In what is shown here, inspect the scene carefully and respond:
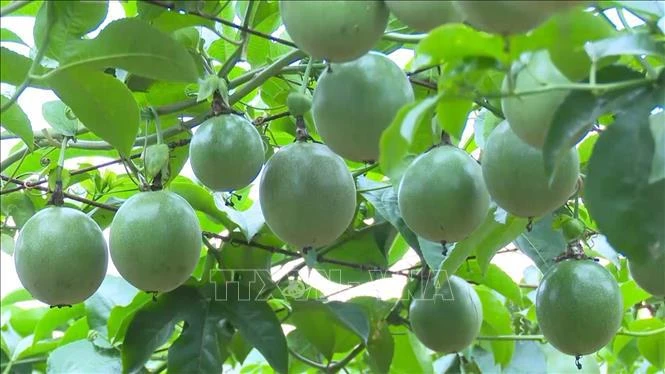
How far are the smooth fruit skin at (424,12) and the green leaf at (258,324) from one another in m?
0.67

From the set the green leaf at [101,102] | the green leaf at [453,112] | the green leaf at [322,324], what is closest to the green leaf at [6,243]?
the green leaf at [322,324]

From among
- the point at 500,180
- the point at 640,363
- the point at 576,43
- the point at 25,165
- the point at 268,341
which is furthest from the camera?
the point at 640,363

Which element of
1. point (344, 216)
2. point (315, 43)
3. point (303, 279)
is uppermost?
point (315, 43)

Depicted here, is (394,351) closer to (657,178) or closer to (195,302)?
(195,302)

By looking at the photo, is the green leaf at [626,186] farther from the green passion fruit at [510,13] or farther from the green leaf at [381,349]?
the green leaf at [381,349]

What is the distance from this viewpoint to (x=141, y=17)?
1.08 meters

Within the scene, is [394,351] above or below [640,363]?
above

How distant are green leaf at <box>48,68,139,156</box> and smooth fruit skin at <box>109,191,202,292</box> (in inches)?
3.3

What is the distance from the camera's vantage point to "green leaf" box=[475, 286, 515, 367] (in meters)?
1.69

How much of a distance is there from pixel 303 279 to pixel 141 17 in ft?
2.17

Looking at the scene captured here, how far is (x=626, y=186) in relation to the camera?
32.3 inches

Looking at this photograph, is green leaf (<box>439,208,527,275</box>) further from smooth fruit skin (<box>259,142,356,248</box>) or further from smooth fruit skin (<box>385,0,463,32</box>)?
smooth fruit skin (<box>385,0,463,32</box>)

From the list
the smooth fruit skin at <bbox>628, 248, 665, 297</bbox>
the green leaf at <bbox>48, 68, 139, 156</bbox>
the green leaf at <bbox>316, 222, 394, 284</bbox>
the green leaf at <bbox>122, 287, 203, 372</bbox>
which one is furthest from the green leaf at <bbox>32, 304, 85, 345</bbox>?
the smooth fruit skin at <bbox>628, 248, 665, 297</bbox>

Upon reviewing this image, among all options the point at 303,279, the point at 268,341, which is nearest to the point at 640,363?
the point at 303,279
